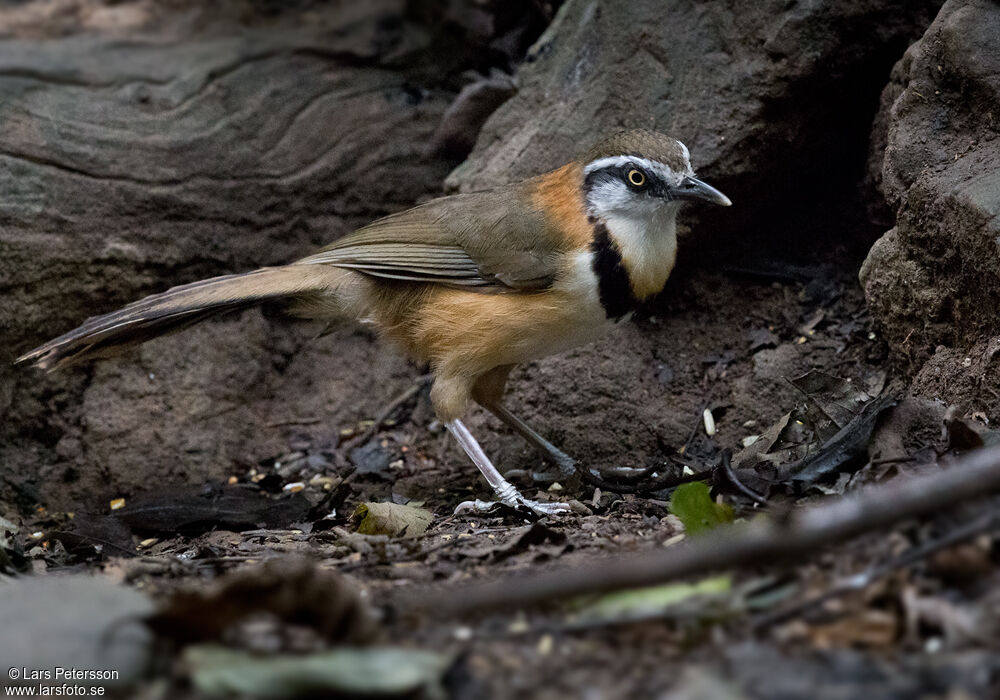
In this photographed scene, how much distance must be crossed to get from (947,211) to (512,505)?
2.49 m

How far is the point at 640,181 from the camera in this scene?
5094 millimetres

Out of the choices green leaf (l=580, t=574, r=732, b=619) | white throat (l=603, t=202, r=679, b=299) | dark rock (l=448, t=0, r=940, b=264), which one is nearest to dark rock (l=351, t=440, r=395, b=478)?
dark rock (l=448, t=0, r=940, b=264)

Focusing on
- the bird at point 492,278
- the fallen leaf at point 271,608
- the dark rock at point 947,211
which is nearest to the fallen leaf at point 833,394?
the dark rock at point 947,211

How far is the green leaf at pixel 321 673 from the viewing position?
2346mm

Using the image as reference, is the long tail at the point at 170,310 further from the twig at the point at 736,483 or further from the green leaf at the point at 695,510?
the green leaf at the point at 695,510

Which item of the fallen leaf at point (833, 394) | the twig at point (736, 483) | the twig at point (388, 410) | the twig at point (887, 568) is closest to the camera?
the twig at point (887, 568)

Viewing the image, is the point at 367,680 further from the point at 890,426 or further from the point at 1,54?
the point at 1,54

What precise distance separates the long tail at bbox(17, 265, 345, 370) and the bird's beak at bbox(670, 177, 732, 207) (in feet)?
6.37

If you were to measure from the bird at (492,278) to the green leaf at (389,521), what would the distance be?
567 millimetres

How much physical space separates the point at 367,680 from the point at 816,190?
184 inches

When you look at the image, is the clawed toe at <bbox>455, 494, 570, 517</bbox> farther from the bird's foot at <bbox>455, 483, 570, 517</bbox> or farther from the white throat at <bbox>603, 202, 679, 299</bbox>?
the white throat at <bbox>603, 202, 679, 299</bbox>

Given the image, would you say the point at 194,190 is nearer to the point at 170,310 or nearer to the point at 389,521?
the point at 170,310

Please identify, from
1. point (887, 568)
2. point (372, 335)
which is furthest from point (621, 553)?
point (372, 335)

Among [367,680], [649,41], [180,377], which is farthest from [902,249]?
[180,377]
